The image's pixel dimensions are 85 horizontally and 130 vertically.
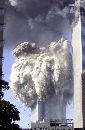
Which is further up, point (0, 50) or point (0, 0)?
point (0, 0)

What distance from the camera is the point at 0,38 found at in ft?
426

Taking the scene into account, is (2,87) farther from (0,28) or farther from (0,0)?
(0,0)

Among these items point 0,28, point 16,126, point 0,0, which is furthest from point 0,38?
point 16,126

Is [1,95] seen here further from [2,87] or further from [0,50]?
[0,50]

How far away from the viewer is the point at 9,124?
42719 mm

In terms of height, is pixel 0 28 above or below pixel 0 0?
below

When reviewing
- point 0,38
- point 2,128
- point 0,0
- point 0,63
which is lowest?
point 2,128

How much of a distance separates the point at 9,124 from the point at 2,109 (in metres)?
1.67

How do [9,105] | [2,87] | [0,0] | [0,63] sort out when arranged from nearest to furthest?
1. [2,87]
2. [9,105]
3. [0,63]
4. [0,0]

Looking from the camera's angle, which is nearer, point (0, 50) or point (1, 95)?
point (1, 95)

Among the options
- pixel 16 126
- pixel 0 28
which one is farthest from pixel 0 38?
pixel 16 126

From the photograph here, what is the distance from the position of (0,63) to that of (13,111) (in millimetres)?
84892

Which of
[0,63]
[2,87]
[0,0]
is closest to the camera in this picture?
[2,87]

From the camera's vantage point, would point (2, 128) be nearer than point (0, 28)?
Yes
